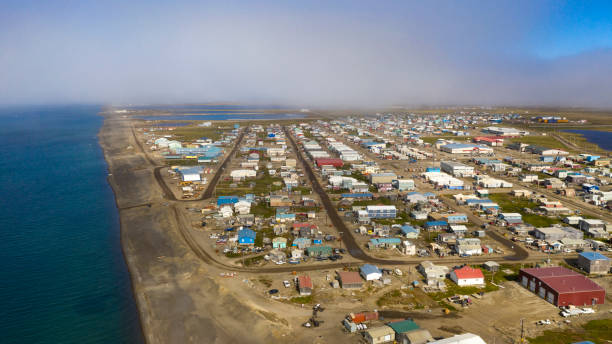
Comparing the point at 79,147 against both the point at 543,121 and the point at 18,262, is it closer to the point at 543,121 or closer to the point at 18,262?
the point at 18,262

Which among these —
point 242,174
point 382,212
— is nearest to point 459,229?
point 382,212

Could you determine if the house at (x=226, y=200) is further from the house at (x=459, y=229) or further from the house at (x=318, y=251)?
the house at (x=459, y=229)

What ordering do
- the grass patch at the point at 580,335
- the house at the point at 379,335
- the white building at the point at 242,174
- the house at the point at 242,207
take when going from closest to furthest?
1. the house at the point at 379,335
2. the grass patch at the point at 580,335
3. the house at the point at 242,207
4. the white building at the point at 242,174

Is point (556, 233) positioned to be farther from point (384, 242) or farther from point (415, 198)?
point (384, 242)

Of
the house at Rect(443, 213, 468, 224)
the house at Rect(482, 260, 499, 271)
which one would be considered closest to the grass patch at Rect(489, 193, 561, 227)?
the house at Rect(443, 213, 468, 224)

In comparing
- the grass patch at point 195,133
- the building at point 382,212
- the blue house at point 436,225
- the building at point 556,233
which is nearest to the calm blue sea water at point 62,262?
the building at point 382,212
